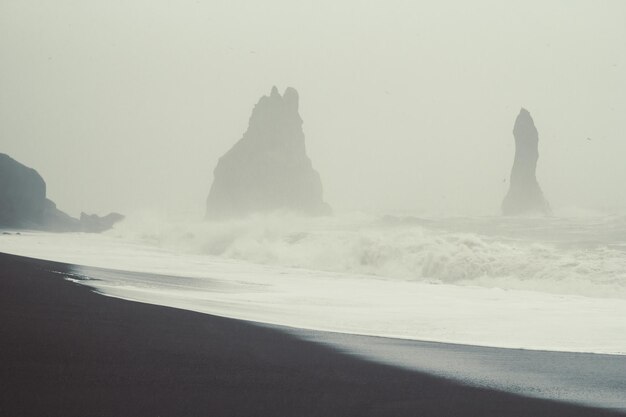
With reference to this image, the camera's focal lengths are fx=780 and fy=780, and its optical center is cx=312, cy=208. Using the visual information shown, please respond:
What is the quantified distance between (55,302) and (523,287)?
58.8 feet

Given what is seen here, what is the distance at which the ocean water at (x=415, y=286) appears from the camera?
13391mm

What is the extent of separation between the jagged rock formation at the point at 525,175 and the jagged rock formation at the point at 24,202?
230ft

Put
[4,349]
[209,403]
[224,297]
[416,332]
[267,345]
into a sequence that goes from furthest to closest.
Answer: [224,297] < [416,332] < [267,345] < [4,349] < [209,403]

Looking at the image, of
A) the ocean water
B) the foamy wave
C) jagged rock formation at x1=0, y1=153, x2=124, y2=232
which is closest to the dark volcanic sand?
the ocean water

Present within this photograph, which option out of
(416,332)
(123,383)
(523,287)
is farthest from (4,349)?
(523,287)

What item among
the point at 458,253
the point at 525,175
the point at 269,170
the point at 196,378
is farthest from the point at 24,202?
the point at 196,378

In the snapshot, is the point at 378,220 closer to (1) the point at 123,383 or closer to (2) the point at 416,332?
(2) the point at 416,332

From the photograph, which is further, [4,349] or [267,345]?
[267,345]

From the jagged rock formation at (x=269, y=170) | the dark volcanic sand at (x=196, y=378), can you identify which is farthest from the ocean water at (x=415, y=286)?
the jagged rock formation at (x=269, y=170)

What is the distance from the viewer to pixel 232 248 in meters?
48.0

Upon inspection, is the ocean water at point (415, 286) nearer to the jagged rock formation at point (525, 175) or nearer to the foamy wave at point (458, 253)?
the foamy wave at point (458, 253)

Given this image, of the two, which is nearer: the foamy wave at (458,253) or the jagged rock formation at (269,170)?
the foamy wave at (458,253)

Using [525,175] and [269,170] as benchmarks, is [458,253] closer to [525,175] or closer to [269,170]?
[525,175]

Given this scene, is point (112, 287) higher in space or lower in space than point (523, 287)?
lower
